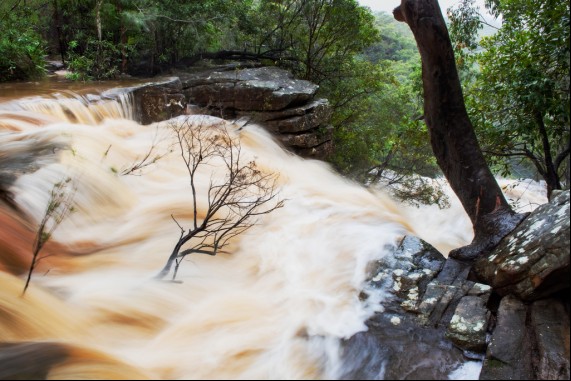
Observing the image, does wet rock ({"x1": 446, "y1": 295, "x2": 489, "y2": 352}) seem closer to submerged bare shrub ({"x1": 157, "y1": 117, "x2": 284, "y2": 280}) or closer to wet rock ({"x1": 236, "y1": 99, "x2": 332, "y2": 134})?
submerged bare shrub ({"x1": 157, "y1": 117, "x2": 284, "y2": 280})

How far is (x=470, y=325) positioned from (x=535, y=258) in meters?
0.76

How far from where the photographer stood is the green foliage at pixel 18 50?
32.0ft

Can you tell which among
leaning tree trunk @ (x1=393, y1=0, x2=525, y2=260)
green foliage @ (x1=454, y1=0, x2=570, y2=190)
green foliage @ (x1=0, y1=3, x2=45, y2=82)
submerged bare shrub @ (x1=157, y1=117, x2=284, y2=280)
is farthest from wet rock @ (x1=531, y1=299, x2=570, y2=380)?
green foliage @ (x1=0, y1=3, x2=45, y2=82)

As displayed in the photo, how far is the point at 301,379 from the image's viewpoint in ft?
10.6

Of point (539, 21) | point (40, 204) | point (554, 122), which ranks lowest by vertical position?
point (40, 204)

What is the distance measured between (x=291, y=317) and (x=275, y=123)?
6.53 meters

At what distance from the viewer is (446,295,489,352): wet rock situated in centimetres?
333

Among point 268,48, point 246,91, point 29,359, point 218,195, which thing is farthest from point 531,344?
point 268,48

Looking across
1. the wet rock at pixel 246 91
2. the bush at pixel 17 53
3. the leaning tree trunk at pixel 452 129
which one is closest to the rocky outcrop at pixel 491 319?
the leaning tree trunk at pixel 452 129

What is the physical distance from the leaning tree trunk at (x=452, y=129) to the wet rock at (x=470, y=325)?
3.16ft

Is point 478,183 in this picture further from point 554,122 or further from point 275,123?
point 275,123

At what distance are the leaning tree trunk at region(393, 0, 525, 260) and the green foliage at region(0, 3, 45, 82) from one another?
360 inches

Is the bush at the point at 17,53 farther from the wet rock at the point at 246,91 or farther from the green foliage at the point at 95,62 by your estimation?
the wet rock at the point at 246,91

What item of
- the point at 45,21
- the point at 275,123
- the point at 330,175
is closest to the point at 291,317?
the point at 330,175
